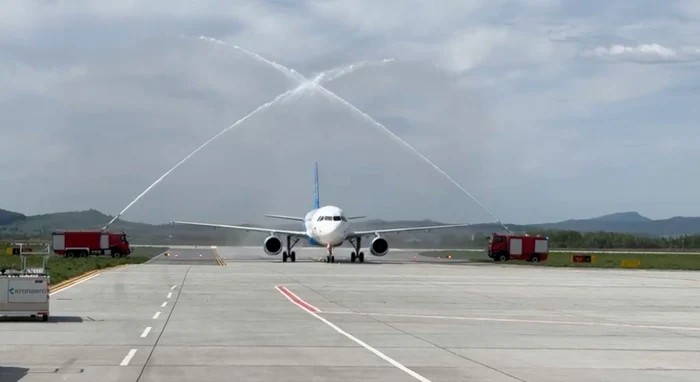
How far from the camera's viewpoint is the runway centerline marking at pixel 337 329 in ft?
58.9

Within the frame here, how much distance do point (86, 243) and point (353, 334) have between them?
67719 mm

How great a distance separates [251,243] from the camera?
4444 inches

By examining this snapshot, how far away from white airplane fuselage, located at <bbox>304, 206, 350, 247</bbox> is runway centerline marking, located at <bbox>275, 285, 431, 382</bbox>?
27.5 m

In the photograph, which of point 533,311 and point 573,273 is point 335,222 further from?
point 533,311

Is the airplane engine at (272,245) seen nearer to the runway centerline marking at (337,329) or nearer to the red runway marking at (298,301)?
the runway centerline marking at (337,329)

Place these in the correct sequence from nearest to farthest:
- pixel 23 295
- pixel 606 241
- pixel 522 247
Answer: pixel 23 295 → pixel 522 247 → pixel 606 241

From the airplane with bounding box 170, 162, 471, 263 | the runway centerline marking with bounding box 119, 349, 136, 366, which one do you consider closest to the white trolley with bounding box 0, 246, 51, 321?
the runway centerline marking with bounding box 119, 349, 136, 366

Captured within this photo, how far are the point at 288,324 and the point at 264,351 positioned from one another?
6.12m

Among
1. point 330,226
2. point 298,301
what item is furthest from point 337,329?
point 330,226

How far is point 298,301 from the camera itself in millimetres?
35750

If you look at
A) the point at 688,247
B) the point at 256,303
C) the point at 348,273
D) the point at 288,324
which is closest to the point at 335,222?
the point at 348,273

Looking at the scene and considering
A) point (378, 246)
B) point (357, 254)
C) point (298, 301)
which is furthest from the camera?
point (357, 254)

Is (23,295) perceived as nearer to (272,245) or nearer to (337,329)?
(337,329)

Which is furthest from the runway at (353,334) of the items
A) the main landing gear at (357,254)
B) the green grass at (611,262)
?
the green grass at (611,262)
